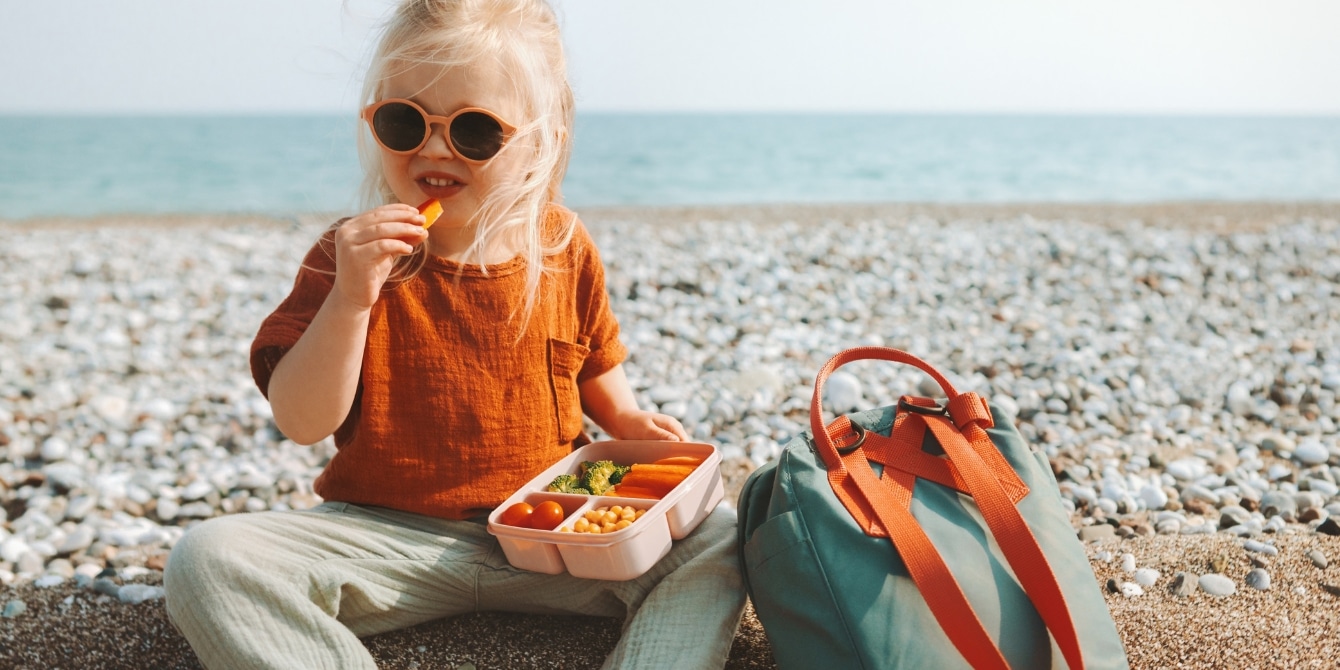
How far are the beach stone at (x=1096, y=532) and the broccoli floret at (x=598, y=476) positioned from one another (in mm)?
1560

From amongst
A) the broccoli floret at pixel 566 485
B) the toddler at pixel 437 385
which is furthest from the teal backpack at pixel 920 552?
the broccoli floret at pixel 566 485

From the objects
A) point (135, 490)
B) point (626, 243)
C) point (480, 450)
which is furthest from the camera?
point (626, 243)

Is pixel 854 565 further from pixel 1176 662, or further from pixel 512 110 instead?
pixel 512 110

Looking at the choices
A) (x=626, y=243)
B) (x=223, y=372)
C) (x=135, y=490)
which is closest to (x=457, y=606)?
(x=135, y=490)

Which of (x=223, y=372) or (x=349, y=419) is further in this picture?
(x=223, y=372)

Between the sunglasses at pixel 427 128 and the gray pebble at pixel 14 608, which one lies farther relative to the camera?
the gray pebble at pixel 14 608

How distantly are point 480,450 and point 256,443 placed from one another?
2.27 m

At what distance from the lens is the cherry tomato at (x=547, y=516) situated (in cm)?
207

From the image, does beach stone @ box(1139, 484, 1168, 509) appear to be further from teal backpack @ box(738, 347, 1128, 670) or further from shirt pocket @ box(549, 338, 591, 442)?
shirt pocket @ box(549, 338, 591, 442)

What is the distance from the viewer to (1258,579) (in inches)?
101

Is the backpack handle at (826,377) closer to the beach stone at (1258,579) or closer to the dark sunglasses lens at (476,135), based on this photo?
the dark sunglasses lens at (476,135)

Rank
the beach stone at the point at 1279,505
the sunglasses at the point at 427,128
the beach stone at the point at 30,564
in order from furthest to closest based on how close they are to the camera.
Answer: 1. the beach stone at the point at 1279,505
2. the beach stone at the point at 30,564
3. the sunglasses at the point at 427,128

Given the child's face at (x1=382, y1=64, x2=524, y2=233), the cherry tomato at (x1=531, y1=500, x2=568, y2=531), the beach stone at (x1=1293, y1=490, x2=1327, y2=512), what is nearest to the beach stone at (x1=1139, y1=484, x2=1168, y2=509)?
the beach stone at (x1=1293, y1=490, x2=1327, y2=512)

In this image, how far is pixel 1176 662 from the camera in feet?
7.20
